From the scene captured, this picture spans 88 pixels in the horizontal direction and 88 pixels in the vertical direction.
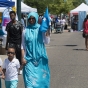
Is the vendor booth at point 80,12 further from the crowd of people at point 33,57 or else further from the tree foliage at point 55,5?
the crowd of people at point 33,57

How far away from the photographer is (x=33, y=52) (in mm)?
6777

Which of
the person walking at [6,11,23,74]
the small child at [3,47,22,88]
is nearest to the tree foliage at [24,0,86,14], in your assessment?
the person walking at [6,11,23,74]

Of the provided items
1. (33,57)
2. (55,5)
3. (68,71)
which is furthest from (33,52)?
(55,5)

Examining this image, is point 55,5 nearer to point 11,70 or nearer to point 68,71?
point 68,71

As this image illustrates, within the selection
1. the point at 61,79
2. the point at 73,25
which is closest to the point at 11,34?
the point at 61,79

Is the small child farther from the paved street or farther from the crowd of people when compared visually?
the paved street

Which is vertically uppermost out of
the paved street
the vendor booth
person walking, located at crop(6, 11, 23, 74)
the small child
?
the vendor booth

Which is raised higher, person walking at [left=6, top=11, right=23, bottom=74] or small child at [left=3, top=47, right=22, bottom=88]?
person walking at [left=6, top=11, right=23, bottom=74]

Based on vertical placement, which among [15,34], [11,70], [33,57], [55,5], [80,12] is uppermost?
[55,5]

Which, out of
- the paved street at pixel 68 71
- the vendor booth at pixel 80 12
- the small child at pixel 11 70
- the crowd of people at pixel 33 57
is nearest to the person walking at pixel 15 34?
the paved street at pixel 68 71

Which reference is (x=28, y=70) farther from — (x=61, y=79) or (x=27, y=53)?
(x=61, y=79)

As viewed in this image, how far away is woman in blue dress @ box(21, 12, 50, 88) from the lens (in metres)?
6.75

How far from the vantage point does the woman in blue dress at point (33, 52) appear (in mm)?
6754

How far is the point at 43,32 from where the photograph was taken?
267 inches
